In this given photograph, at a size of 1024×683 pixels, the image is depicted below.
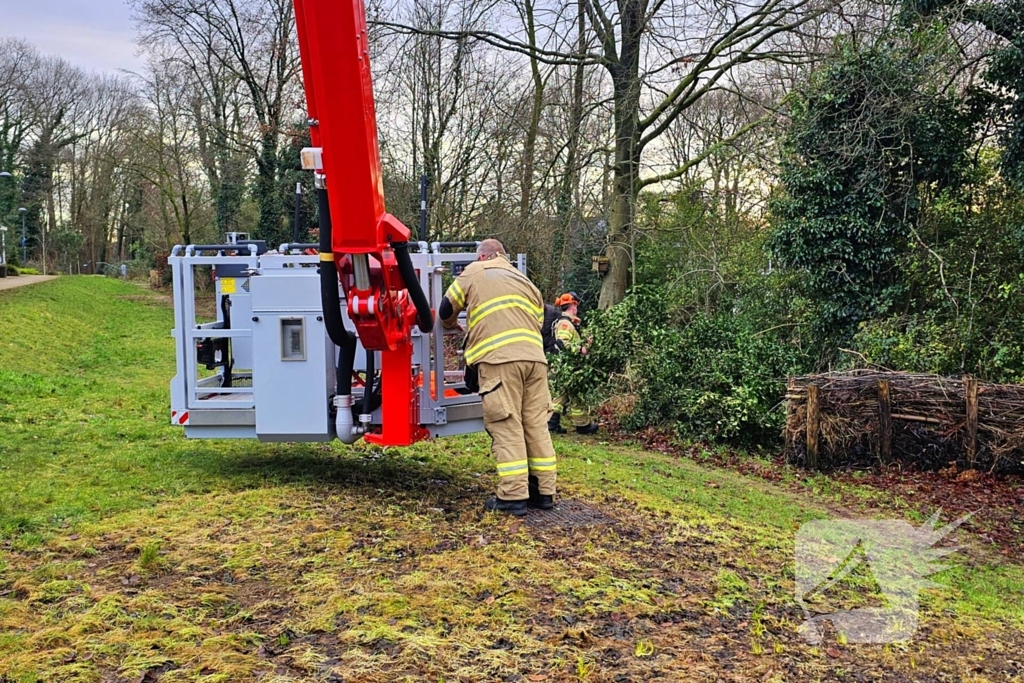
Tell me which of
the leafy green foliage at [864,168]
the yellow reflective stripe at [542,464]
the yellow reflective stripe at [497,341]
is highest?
the leafy green foliage at [864,168]

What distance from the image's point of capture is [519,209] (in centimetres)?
1845

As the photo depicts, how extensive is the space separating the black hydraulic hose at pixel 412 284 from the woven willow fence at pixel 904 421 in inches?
230

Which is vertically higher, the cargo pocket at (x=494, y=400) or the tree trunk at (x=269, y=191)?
the tree trunk at (x=269, y=191)

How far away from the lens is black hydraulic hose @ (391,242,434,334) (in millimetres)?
5545

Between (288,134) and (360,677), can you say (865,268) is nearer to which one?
(360,677)

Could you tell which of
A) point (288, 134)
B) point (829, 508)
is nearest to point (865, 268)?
point (829, 508)

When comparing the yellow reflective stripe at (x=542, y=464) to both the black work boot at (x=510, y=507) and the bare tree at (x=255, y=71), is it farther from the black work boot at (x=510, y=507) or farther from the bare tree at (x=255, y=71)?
the bare tree at (x=255, y=71)

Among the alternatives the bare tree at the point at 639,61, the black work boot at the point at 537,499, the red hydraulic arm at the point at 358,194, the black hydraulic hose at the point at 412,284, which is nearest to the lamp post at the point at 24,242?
the bare tree at the point at 639,61

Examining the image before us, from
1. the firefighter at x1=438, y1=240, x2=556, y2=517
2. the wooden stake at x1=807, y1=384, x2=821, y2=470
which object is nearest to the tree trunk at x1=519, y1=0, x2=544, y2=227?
the wooden stake at x1=807, y1=384, x2=821, y2=470

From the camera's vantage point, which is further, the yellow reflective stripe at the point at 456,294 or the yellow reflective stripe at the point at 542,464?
the yellow reflective stripe at the point at 542,464

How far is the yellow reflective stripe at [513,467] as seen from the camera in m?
6.02

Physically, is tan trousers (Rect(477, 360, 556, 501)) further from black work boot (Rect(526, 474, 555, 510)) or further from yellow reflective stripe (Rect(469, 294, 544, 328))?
yellow reflective stripe (Rect(469, 294, 544, 328))

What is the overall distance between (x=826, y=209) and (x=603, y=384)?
192 inches

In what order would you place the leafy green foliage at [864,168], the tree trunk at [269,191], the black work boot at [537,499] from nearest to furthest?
the black work boot at [537,499] < the leafy green foliage at [864,168] < the tree trunk at [269,191]
